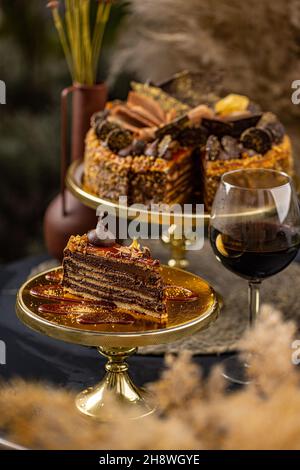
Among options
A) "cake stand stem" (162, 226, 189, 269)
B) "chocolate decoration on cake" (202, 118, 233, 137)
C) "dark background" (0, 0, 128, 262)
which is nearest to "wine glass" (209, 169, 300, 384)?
"chocolate decoration on cake" (202, 118, 233, 137)

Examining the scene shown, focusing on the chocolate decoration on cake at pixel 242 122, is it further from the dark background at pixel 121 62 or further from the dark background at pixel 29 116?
the dark background at pixel 29 116

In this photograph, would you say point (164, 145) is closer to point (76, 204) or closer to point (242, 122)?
point (242, 122)

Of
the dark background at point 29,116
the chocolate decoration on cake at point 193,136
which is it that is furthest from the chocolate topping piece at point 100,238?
the dark background at point 29,116

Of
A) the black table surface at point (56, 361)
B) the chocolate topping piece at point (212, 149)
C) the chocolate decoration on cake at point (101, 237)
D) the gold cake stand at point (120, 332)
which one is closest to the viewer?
the gold cake stand at point (120, 332)

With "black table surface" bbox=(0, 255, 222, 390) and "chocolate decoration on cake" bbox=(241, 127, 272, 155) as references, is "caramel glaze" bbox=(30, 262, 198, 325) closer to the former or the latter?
"black table surface" bbox=(0, 255, 222, 390)

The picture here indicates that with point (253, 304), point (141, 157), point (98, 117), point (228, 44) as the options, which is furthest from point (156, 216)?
point (228, 44)
